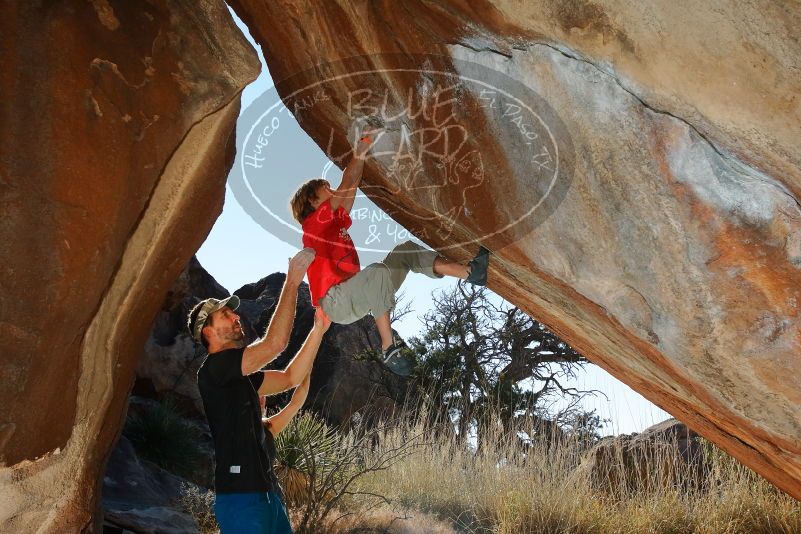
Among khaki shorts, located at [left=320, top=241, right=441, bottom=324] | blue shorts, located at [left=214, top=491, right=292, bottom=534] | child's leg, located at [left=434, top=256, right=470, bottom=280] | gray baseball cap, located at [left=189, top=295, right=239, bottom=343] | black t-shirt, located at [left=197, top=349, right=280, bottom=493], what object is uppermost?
child's leg, located at [left=434, top=256, right=470, bottom=280]

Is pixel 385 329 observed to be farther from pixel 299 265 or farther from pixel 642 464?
pixel 642 464

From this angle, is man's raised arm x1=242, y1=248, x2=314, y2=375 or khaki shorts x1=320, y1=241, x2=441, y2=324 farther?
khaki shorts x1=320, y1=241, x2=441, y2=324

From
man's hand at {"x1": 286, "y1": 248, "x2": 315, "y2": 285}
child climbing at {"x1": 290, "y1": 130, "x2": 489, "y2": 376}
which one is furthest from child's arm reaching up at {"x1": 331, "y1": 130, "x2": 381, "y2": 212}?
man's hand at {"x1": 286, "y1": 248, "x2": 315, "y2": 285}

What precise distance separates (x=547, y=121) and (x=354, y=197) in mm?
1220

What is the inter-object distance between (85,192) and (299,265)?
102cm

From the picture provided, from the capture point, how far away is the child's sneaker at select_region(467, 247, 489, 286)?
4.33 meters

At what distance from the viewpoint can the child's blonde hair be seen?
4.29 m

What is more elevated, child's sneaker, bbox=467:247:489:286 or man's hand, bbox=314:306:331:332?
child's sneaker, bbox=467:247:489:286

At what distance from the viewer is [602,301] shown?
3723 millimetres

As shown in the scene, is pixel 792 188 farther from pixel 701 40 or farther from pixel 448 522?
pixel 448 522

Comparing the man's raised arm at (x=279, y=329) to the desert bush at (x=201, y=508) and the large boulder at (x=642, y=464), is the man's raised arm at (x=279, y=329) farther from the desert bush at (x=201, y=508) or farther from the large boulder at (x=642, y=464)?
the large boulder at (x=642, y=464)

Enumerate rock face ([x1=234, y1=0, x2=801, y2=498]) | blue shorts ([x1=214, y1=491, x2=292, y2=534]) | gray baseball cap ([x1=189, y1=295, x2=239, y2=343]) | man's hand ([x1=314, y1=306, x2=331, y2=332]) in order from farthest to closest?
man's hand ([x1=314, y1=306, x2=331, y2=332]), gray baseball cap ([x1=189, y1=295, x2=239, y2=343]), blue shorts ([x1=214, y1=491, x2=292, y2=534]), rock face ([x1=234, y1=0, x2=801, y2=498])

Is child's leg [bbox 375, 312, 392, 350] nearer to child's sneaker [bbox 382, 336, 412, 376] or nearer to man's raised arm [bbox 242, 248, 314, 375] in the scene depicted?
child's sneaker [bbox 382, 336, 412, 376]

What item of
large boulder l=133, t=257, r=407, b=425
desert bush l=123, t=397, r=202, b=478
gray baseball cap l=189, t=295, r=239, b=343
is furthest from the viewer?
large boulder l=133, t=257, r=407, b=425
